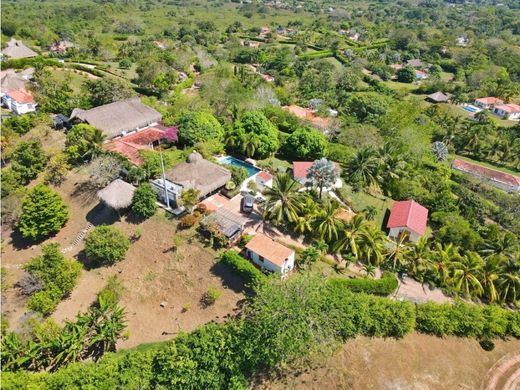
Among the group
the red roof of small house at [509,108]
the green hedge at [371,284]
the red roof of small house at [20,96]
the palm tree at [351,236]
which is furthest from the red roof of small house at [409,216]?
the red roof of small house at [509,108]

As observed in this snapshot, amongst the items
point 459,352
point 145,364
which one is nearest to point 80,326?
point 145,364

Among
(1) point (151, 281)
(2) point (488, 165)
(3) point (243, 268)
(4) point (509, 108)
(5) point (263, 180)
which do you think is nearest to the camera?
(3) point (243, 268)

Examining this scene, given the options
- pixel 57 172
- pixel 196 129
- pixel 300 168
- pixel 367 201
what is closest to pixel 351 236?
pixel 367 201

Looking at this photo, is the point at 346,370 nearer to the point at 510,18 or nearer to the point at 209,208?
the point at 209,208

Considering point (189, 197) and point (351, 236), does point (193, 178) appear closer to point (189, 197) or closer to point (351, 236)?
point (189, 197)

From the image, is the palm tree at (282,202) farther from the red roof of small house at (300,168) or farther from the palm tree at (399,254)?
the palm tree at (399,254)

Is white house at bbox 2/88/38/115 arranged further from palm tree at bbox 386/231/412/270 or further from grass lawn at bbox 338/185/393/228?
palm tree at bbox 386/231/412/270

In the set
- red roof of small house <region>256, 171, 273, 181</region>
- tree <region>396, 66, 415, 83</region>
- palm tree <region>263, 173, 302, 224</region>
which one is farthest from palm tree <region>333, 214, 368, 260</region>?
tree <region>396, 66, 415, 83</region>

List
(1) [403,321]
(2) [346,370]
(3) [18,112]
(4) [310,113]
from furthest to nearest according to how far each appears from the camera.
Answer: (4) [310,113]
(3) [18,112]
(1) [403,321]
(2) [346,370]
